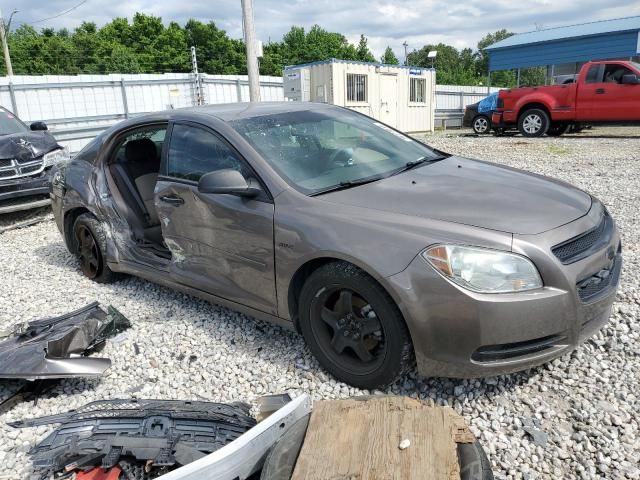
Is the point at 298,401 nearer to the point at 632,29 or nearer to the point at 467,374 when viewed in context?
the point at 467,374

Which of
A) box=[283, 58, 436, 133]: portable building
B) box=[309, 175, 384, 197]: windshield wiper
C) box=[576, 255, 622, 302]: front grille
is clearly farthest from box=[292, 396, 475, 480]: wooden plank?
box=[283, 58, 436, 133]: portable building

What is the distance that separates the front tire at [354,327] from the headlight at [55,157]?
589 centimetres

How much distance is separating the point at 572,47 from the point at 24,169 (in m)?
26.0

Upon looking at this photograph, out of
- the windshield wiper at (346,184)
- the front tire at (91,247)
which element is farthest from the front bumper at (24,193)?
the windshield wiper at (346,184)

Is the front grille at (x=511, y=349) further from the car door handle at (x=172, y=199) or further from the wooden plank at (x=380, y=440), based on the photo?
the car door handle at (x=172, y=199)

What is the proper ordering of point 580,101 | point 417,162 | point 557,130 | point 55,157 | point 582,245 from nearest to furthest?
1. point 582,245
2. point 417,162
3. point 55,157
4. point 580,101
5. point 557,130

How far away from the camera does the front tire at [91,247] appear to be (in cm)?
459

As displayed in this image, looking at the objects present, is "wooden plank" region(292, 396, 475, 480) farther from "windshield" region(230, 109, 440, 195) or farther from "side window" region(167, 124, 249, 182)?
"side window" region(167, 124, 249, 182)

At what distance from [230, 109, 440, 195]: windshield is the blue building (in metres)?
25.8

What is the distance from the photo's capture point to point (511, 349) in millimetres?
2410

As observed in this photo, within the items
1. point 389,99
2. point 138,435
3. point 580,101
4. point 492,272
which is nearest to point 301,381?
point 138,435

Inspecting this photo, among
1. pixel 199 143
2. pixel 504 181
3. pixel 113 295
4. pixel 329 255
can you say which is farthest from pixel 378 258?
pixel 113 295

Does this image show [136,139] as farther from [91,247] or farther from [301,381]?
[301,381]

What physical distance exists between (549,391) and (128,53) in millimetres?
54723
